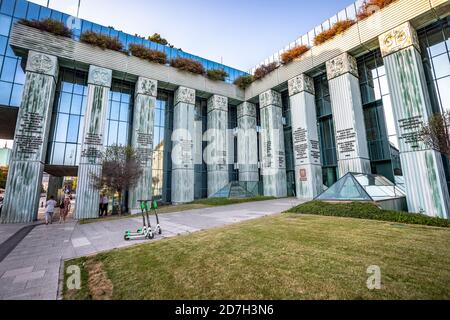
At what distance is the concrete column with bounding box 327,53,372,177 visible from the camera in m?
17.7

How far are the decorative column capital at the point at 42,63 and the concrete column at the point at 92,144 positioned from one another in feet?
8.63

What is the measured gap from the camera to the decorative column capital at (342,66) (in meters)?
18.9

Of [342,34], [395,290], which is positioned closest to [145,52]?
[342,34]

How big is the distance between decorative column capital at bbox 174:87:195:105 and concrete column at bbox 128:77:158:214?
284 centimetres

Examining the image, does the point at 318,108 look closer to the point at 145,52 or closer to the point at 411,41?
the point at 411,41

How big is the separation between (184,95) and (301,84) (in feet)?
44.7

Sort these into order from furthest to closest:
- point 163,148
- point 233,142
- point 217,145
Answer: point 233,142
point 217,145
point 163,148

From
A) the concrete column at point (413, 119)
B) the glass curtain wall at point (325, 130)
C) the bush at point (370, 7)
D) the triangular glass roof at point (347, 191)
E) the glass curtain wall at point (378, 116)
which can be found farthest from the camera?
the glass curtain wall at point (325, 130)

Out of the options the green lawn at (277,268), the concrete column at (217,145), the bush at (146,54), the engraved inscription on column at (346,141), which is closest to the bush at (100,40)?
the bush at (146,54)

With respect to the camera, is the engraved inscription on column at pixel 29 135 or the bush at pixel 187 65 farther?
the bush at pixel 187 65

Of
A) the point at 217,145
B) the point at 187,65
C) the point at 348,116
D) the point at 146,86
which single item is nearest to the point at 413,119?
the point at 348,116

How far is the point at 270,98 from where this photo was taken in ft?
84.1

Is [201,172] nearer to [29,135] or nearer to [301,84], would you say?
[301,84]

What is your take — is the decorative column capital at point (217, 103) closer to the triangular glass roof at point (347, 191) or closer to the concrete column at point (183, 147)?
the concrete column at point (183, 147)
